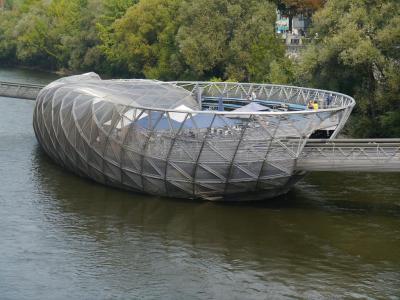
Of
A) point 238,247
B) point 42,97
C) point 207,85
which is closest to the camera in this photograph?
point 238,247

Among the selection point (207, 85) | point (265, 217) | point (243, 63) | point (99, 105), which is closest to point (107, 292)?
point (265, 217)

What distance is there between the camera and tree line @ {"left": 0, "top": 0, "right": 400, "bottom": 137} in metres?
57.7

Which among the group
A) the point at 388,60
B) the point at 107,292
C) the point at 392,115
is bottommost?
the point at 107,292

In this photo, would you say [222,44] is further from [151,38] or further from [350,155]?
[350,155]

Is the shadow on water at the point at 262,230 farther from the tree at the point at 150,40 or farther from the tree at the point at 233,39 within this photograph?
the tree at the point at 150,40

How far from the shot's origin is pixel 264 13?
7919 centimetres

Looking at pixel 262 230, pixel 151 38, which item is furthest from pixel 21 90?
pixel 262 230

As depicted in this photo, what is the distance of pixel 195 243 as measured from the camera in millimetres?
36250

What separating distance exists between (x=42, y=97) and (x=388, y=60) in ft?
77.6

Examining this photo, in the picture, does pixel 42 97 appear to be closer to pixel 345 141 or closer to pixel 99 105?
pixel 99 105

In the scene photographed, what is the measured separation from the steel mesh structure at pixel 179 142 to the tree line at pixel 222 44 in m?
11.8

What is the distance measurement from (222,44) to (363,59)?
85.7 feet

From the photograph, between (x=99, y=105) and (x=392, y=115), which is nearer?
(x=99, y=105)

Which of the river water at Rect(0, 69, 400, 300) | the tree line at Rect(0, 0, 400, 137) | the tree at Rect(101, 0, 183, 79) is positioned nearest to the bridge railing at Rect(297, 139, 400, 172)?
the river water at Rect(0, 69, 400, 300)
